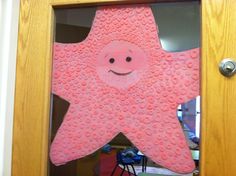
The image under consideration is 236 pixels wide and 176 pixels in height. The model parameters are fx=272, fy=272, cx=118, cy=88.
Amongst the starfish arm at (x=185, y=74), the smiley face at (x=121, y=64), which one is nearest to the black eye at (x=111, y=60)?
the smiley face at (x=121, y=64)

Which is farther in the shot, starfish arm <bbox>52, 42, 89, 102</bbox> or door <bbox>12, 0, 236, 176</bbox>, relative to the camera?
starfish arm <bbox>52, 42, 89, 102</bbox>

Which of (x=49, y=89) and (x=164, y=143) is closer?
(x=164, y=143)

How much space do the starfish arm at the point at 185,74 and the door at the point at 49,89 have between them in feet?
0.10

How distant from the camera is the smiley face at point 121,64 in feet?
→ 3.11

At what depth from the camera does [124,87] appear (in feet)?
3.14

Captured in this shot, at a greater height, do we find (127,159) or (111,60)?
(111,60)

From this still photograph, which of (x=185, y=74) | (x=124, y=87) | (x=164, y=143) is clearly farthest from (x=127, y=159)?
(x=185, y=74)

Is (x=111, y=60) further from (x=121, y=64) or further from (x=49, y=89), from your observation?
(x=49, y=89)

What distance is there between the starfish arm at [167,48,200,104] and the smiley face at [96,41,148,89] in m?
0.11

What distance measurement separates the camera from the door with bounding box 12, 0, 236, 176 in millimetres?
834

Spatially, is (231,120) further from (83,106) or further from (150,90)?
(83,106)

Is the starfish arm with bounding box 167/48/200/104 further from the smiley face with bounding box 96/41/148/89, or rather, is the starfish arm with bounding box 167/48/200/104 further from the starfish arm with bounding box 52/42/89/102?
the starfish arm with bounding box 52/42/89/102

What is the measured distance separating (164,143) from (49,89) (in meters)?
0.46

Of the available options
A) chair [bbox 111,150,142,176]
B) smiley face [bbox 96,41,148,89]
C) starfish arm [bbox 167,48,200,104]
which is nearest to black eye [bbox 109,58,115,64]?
smiley face [bbox 96,41,148,89]
